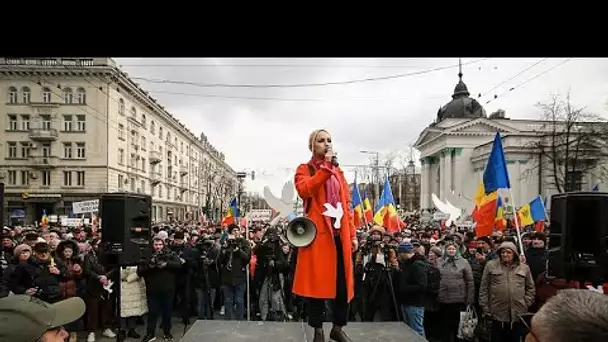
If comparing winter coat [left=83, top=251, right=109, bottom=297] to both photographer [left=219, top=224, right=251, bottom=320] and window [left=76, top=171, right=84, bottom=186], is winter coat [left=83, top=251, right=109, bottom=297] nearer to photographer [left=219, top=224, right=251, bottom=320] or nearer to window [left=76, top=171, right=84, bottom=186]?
photographer [left=219, top=224, right=251, bottom=320]

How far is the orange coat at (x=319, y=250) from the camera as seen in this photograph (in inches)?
184

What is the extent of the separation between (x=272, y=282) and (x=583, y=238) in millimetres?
5546

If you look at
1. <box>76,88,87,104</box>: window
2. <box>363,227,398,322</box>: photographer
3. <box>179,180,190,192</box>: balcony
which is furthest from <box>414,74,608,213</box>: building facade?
<box>179,180,190,192</box>: balcony

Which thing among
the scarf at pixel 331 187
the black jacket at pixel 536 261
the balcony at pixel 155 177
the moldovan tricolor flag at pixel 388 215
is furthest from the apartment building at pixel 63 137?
the scarf at pixel 331 187

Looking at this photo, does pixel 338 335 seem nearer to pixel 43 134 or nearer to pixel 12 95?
pixel 43 134

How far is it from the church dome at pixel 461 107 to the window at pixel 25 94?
50.7 meters

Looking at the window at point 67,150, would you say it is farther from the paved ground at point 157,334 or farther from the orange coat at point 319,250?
the orange coat at point 319,250

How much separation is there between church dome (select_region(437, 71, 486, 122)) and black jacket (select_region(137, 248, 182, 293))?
6408 cm

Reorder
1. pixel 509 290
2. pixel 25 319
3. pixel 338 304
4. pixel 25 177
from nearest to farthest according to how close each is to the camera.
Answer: pixel 25 319 → pixel 338 304 → pixel 509 290 → pixel 25 177

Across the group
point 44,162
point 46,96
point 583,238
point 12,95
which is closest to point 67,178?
point 44,162

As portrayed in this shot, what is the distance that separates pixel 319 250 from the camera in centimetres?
474
